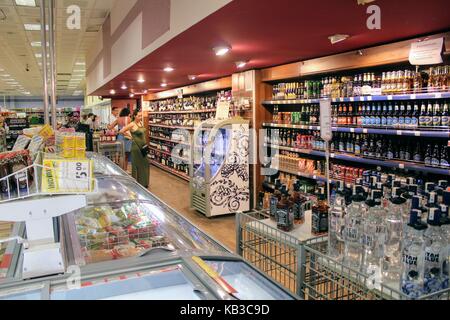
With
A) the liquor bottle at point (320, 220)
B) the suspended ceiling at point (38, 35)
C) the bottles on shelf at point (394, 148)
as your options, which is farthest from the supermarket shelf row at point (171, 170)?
the liquor bottle at point (320, 220)

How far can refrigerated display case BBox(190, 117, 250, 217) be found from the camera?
20.8ft

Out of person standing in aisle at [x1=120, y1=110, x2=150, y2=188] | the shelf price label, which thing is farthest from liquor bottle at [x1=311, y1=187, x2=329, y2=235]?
person standing in aisle at [x1=120, y1=110, x2=150, y2=188]

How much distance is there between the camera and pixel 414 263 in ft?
4.79

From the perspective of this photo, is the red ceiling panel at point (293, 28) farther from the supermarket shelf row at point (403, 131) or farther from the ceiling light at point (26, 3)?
the ceiling light at point (26, 3)

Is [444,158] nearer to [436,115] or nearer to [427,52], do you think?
[436,115]

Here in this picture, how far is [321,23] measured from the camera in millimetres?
3299

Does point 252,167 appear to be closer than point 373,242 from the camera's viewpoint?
No

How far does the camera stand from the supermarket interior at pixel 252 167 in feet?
4.60

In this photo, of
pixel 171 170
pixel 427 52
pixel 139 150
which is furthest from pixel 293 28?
pixel 171 170

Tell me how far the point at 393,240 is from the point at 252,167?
5.02 metres

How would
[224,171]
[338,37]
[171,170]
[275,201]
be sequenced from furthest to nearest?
[171,170]
[224,171]
[338,37]
[275,201]

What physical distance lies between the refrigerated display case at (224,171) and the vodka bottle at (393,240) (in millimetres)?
4577

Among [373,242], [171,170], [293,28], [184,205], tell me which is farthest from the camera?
[171,170]
